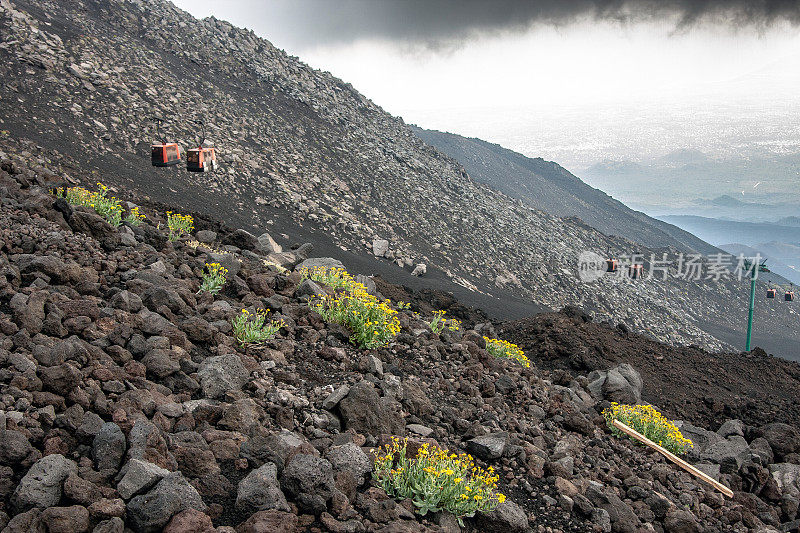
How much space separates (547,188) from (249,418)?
76447 millimetres

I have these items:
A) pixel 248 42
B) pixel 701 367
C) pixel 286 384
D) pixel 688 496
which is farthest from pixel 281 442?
pixel 248 42

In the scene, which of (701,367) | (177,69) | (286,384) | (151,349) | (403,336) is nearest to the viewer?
(151,349)

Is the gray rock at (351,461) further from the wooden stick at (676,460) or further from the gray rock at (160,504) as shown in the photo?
the wooden stick at (676,460)

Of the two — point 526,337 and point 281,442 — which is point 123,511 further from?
point 526,337

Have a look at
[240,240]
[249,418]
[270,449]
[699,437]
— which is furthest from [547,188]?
[270,449]

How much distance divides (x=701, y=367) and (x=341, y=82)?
98.3 feet

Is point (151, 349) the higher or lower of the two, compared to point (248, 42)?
lower

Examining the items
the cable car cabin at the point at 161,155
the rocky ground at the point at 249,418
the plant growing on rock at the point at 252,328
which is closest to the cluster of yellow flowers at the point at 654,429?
the rocky ground at the point at 249,418

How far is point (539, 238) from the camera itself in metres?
33.8

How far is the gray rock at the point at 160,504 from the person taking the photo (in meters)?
3.33

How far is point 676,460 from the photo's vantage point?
7.04m

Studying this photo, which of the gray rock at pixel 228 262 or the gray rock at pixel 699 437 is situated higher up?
the gray rock at pixel 228 262

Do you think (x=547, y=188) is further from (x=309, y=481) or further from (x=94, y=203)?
(x=309, y=481)

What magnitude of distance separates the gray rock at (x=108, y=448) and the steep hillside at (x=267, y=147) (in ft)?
47.1
